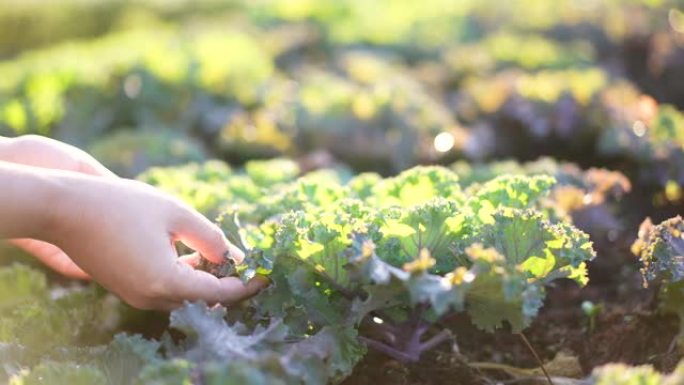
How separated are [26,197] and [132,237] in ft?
0.87

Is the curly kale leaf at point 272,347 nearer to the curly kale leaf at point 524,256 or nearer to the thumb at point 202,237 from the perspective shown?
the thumb at point 202,237

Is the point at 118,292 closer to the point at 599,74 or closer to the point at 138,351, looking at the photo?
the point at 138,351

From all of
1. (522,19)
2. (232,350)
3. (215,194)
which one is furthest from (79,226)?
(522,19)

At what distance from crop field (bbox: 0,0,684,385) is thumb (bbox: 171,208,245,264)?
4 centimetres

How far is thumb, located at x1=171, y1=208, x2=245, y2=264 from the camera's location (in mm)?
2400

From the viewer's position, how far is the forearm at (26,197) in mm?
2246

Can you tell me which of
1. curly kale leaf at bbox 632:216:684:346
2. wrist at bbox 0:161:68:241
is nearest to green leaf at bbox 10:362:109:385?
wrist at bbox 0:161:68:241

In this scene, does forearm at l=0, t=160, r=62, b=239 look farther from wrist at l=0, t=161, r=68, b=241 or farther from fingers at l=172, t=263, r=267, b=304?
fingers at l=172, t=263, r=267, b=304

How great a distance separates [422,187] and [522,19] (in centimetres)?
596

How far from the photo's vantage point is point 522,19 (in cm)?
847

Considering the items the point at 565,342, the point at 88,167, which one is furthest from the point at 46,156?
the point at 565,342

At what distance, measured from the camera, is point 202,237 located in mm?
2436

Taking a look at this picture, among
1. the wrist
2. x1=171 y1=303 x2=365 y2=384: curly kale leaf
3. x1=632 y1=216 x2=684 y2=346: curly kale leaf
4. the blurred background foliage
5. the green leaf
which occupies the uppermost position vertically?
x1=632 y1=216 x2=684 y2=346: curly kale leaf

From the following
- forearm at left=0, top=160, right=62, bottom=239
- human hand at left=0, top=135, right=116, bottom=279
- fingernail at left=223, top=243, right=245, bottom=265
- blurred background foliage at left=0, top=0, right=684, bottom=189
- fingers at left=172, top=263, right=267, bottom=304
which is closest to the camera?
forearm at left=0, top=160, right=62, bottom=239
